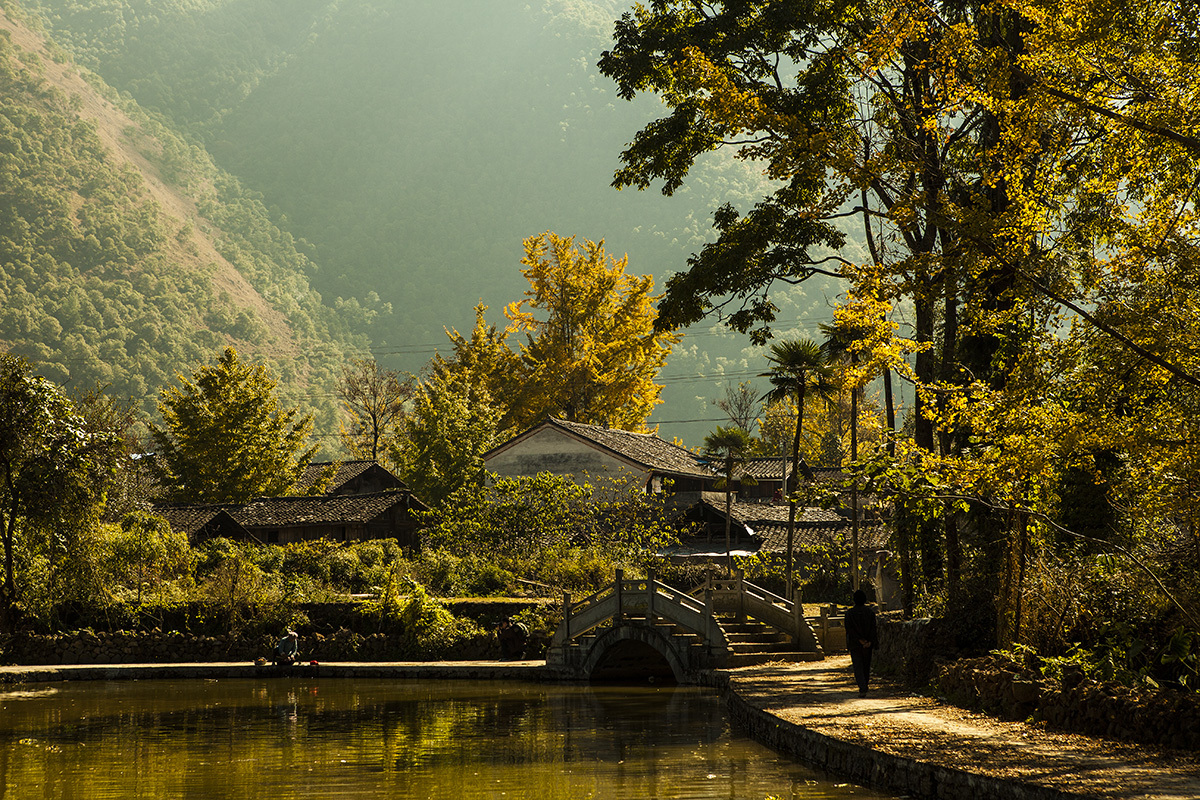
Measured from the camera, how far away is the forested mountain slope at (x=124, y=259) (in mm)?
106250

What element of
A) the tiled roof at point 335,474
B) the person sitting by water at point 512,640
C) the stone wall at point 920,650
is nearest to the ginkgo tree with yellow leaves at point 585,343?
the tiled roof at point 335,474

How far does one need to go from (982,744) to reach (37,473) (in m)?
26.6

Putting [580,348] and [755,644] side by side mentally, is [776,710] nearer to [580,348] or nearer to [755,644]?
[755,644]

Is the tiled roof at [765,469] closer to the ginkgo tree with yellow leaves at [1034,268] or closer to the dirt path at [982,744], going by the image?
the ginkgo tree with yellow leaves at [1034,268]

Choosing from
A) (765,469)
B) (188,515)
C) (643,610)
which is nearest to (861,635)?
(643,610)

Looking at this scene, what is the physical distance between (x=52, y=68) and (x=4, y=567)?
154153mm

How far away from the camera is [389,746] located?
1636 centimetres

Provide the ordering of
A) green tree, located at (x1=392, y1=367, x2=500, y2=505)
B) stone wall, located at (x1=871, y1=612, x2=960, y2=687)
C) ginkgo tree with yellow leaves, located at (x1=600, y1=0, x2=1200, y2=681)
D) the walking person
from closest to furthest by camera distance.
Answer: ginkgo tree with yellow leaves, located at (x1=600, y1=0, x2=1200, y2=681), the walking person, stone wall, located at (x1=871, y1=612, x2=960, y2=687), green tree, located at (x1=392, y1=367, x2=500, y2=505)

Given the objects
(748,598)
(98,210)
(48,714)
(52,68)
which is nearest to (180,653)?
(48,714)

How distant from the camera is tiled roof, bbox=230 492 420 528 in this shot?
45281mm

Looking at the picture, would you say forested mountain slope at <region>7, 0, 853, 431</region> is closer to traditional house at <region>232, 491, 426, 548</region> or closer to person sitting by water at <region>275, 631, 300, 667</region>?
traditional house at <region>232, 491, 426, 548</region>

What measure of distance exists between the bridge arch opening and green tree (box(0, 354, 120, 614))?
49.6 feet

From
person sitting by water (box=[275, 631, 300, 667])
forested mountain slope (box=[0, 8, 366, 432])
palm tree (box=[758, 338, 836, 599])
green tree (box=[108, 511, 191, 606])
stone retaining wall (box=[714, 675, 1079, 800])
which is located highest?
forested mountain slope (box=[0, 8, 366, 432])

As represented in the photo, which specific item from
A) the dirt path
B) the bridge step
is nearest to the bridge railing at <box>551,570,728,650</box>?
the bridge step
